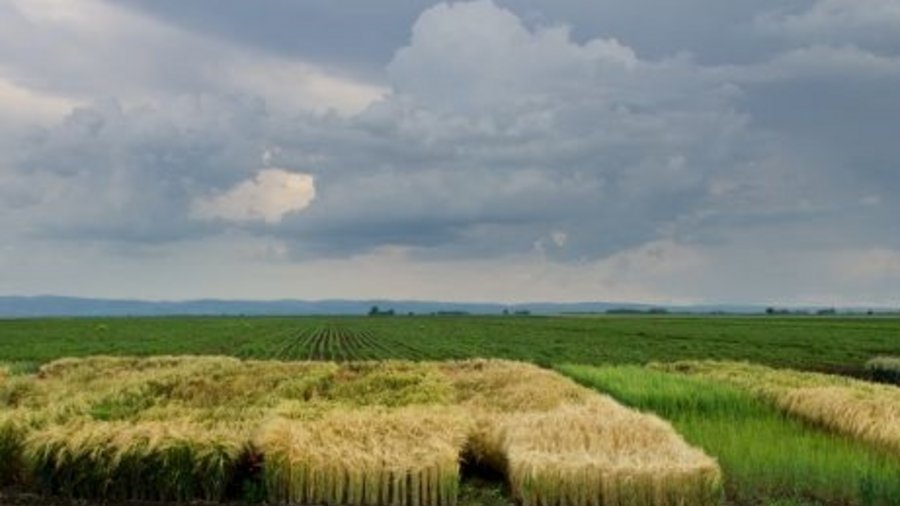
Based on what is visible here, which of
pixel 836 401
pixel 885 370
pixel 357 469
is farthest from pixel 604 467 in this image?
pixel 885 370

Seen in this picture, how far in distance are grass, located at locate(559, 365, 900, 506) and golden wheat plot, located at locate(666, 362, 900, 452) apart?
256 millimetres

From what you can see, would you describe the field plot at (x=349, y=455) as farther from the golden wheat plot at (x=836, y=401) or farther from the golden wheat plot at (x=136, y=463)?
the golden wheat plot at (x=836, y=401)

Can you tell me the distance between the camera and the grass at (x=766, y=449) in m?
12.3

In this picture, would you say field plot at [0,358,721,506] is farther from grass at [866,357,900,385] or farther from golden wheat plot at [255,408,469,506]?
grass at [866,357,900,385]

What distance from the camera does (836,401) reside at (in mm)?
18219

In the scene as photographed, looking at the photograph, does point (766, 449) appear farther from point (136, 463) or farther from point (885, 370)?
point (885, 370)

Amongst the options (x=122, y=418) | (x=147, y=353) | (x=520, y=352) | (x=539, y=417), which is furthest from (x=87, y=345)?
(x=539, y=417)

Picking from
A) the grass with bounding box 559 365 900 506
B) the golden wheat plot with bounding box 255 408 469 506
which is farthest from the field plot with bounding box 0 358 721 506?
the grass with bounding box 559 365 900 506

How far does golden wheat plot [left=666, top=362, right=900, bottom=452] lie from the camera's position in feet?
52.0

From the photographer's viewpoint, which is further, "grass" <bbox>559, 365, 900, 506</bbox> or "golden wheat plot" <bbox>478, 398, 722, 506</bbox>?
"grass" <bbox>559, 365, 900, 506</bbox>

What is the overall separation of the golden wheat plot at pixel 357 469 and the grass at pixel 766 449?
3.60 meters

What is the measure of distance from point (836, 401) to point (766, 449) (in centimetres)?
434

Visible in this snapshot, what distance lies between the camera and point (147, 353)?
50.1 meters

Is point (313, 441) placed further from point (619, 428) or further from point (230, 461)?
point (619, 428)
